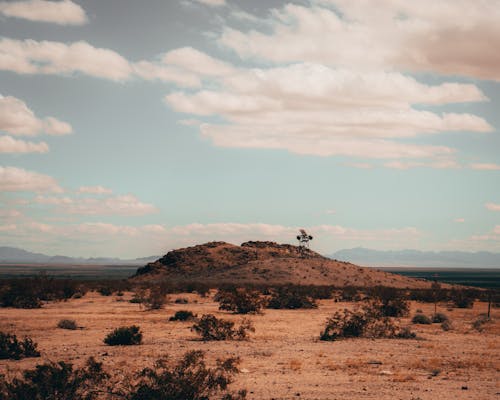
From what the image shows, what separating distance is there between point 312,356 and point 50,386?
9696 mm

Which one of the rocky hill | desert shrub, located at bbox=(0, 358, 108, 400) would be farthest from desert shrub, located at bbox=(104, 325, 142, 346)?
the rocky hill

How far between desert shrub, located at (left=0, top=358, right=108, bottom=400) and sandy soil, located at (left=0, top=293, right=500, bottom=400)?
2710 mm

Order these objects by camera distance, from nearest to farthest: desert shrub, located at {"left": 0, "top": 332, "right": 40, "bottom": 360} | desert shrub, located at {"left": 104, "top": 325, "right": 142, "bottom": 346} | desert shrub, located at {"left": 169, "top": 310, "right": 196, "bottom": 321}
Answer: desert shrub, located at {"left": 0, "top": 332, "right": 40, "bottom": 360}, desert shrub, located at {"left": 104, "top": 325, "right": 142, "bottom": 346}, desert shrub, located at {"left": 169, "top": 310, "right": 196, "bottom": 321}

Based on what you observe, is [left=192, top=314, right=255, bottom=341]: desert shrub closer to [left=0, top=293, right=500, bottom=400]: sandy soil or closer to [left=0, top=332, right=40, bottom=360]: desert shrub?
[left=0, top=293, right=500, bottom=400]: sandy soil

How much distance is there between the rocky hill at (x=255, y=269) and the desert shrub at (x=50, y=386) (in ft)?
230

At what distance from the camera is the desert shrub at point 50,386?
1117 cm

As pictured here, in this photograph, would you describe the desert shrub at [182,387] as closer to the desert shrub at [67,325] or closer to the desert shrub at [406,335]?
the desert shrub at [406,335]

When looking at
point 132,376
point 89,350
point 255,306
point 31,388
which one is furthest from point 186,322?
point 31,388

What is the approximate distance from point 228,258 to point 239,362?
8832 cm

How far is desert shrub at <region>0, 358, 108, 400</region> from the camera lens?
440 inches

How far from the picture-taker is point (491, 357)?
18766 mm

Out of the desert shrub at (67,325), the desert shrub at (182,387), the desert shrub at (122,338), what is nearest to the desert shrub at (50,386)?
the desert shrub at (182,387)

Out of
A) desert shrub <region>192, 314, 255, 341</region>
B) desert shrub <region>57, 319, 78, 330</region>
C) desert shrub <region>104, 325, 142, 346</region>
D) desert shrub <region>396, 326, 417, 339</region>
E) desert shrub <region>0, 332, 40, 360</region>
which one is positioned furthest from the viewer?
desert shrub <region>57, 319, 78, 330</region>

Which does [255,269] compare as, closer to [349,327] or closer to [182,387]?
[349,327]
